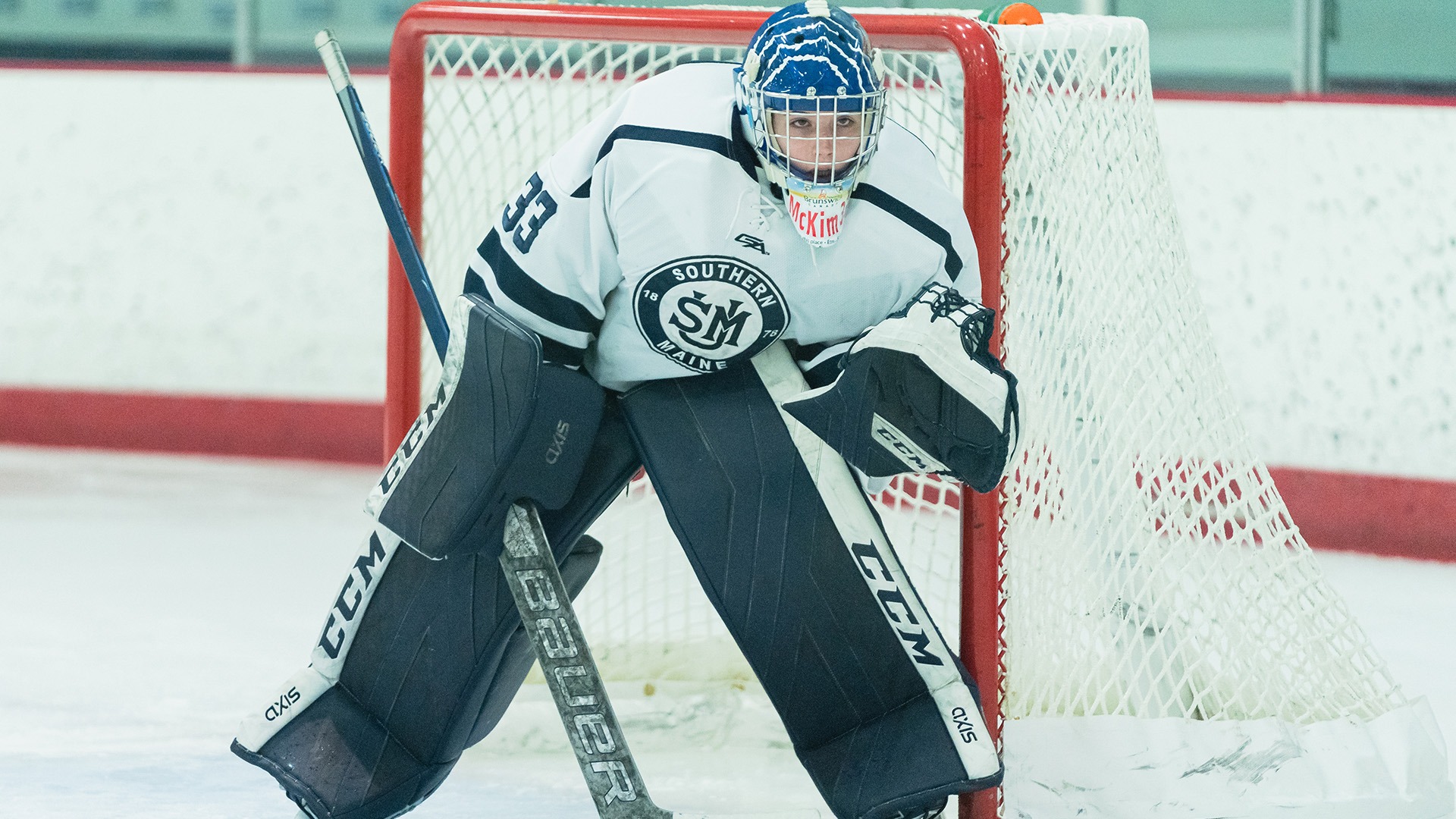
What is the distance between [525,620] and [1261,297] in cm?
210

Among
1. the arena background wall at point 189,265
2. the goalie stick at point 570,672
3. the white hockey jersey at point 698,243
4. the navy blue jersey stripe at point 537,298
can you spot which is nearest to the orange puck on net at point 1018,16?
the white hockey jersey at point 698,243

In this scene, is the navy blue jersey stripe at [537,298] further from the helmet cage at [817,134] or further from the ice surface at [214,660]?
the ice surface at [214,660]

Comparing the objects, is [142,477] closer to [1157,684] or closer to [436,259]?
[436,259]

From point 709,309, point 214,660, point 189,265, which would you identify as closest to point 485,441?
point 709,309

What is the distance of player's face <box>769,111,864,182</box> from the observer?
1352 mm

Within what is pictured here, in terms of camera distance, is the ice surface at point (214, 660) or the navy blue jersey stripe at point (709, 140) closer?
the navy blue jersey stripe at point (709, 140)

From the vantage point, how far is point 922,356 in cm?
136

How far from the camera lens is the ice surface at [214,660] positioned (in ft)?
6.43

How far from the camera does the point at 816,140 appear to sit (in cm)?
135

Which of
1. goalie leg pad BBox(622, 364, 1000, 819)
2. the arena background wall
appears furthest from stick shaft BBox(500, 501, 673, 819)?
the arena background wall

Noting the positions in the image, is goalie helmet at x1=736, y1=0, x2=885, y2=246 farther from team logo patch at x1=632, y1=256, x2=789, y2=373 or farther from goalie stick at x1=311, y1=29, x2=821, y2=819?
goalie stick at x1=311, y1=29, x2=821, y2=819

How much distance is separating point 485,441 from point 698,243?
28 centimetres

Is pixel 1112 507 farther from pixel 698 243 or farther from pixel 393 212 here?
pixel 393 212

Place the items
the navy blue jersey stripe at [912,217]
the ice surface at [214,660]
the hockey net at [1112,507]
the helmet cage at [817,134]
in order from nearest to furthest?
the helmet cage at [817,134] → the navy blue jersey stripe at [912,217] → the hockey net at [1112,507] → the ice surface at [214,660]
